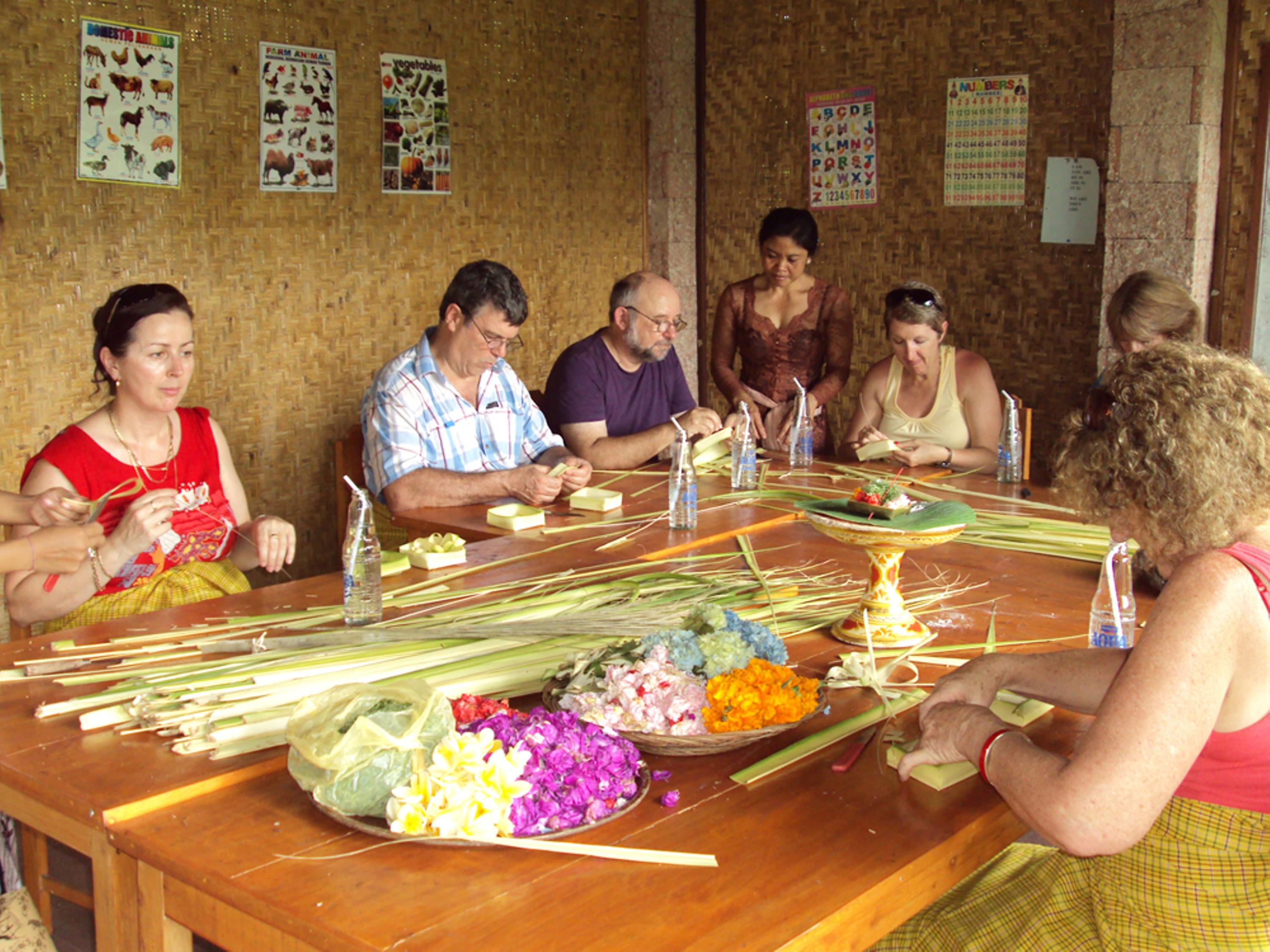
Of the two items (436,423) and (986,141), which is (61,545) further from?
(986,141)

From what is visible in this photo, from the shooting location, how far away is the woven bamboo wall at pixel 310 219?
405 centimetres

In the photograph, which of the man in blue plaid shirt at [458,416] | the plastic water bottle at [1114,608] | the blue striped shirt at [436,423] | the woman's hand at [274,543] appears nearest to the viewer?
the plastic water bottle at [1114,608]

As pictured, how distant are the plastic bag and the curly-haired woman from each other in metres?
0.67

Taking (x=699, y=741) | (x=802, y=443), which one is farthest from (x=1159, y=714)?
(x=802, y=443)

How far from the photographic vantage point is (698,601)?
7.56 ft

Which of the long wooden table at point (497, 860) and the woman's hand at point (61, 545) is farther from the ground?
the woman's hand at point (61, 545)

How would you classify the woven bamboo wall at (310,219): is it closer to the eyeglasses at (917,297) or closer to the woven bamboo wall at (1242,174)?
the eyeglasses at (917,297)

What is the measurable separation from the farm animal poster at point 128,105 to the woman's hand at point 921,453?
9.50ft

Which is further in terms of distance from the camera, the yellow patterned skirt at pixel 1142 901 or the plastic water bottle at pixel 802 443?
the plastic water bottle at pixel 802 443

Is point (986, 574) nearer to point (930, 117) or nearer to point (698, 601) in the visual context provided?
point (698, 601)

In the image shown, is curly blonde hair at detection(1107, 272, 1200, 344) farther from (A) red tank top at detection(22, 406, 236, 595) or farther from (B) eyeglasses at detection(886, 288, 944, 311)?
(A) red tank top at detection(22, 406, 236, 595)

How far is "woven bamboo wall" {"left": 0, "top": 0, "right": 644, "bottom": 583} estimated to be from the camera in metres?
4.05

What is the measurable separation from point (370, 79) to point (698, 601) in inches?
142

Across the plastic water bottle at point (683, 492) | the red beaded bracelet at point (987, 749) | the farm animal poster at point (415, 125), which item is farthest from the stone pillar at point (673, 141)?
the red beaded bracelet at point (987, 749)
